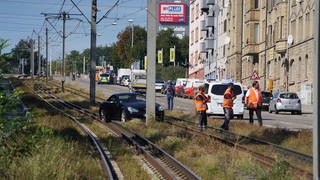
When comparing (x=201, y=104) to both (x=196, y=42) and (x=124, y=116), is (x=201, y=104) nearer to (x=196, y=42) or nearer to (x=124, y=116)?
(x=124, y=116)

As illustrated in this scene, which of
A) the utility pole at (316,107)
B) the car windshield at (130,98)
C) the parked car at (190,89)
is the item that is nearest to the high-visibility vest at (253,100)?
the car windshield at (130,98)

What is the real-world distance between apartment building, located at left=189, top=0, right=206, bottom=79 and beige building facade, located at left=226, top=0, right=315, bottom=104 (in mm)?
17053

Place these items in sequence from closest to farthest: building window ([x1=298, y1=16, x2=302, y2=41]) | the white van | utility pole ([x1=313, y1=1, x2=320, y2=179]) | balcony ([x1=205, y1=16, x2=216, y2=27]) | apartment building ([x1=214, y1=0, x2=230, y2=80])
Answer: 1. utility pole ([x1=313, y1=1, x2=320, y2=179])
2. the white van
3. building window ([x1=298, y1=16, x2=302, y2=41])
4. apartment building ([x1=214, y1=0, x2=230, y2=80])
5. balcony ([x1=205, y1=16, x2=216, y2=27])

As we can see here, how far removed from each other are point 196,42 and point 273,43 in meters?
39.3

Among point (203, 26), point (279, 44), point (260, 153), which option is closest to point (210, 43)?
point (203, 26)

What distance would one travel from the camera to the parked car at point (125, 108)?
1141 inches

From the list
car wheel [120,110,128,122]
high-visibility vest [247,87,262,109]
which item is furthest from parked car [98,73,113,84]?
high-visibility vest [247,87,262,109]

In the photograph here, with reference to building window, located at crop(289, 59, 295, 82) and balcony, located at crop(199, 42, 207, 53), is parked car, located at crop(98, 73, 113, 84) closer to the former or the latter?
balcony, located at crop(199, 42, 207, 53)

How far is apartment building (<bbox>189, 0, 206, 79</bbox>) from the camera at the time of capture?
Result: 99500 millimetres

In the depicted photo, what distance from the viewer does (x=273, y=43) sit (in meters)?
65.4

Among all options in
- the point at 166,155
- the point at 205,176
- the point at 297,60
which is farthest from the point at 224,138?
the point at 297,60

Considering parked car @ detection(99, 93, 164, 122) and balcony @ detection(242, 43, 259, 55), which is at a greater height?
balcony @ detection(242, 43, 259, 55)

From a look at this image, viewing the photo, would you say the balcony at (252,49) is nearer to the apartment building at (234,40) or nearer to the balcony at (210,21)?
the apartment building at (234,40)

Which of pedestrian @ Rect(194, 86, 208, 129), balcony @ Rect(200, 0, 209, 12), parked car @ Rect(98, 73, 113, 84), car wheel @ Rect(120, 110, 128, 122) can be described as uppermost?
balcony @ Rect(200, 0, 209, 12)
